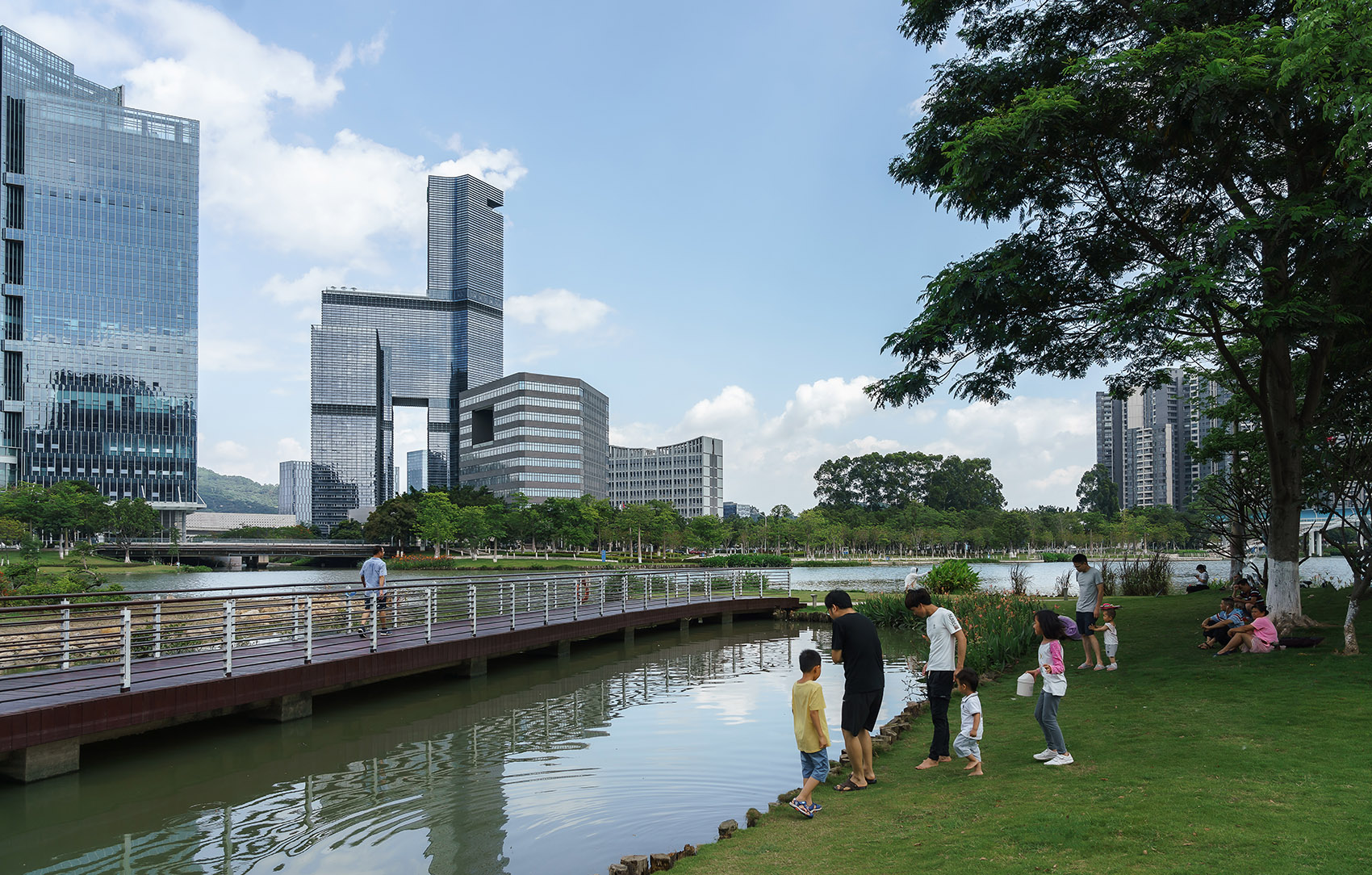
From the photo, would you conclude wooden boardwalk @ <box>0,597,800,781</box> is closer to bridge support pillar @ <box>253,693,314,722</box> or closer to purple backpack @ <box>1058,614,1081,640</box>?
bridge support pillar @ <box>253,693,314,722</box>

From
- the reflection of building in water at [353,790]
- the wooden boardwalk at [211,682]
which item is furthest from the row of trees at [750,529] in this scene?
the reflection of building in water at [353,790]

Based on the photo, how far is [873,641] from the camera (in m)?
7.93

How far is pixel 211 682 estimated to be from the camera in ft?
39.6

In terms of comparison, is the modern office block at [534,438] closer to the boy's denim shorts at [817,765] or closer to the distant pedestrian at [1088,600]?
the distant pedestrian at [1088,600]

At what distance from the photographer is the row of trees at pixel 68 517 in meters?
94.6

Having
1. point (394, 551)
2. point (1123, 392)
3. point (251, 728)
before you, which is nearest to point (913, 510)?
point (394, 551)

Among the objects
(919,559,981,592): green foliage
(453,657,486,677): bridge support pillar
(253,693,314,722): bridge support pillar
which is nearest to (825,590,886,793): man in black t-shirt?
(253,693,314,722): bridge support pillar

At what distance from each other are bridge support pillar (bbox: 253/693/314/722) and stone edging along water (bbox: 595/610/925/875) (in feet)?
28.7

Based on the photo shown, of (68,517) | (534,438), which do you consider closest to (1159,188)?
(68,517)

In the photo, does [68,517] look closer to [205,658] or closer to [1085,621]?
[205,658]

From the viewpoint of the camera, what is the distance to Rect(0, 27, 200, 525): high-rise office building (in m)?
131

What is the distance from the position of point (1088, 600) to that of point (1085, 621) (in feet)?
1.28

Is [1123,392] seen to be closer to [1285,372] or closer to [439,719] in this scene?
[1285,372]

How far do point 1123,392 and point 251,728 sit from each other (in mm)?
18658
